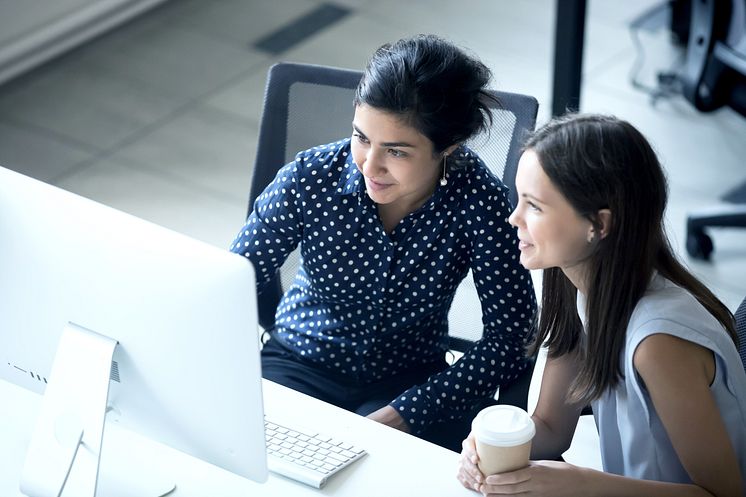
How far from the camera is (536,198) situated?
162 cm

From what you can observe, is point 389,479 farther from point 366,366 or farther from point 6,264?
point 6,264

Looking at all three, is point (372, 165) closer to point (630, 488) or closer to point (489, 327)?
point (489, 327)

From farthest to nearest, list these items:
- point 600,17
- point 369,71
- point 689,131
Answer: point 600,17 → point 689,131 → point 369,71

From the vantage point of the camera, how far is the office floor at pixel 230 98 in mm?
3477

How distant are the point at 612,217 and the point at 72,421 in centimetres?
77

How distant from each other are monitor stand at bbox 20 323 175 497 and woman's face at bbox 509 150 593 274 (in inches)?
23.5

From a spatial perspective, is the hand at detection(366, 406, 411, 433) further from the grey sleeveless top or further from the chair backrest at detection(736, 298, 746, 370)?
the chair backrest at detection(736, 298, 746, 370)

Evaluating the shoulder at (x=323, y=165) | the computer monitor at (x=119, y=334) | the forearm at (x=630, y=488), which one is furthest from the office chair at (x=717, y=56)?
the computer monitor at (x=119, y=334)

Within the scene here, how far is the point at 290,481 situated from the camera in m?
1.60

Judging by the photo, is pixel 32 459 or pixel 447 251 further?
pixel 447 251

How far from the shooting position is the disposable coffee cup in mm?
1452

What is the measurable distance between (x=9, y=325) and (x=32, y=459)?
182mm

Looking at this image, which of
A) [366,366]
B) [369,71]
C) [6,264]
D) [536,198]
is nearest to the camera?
[6,264]

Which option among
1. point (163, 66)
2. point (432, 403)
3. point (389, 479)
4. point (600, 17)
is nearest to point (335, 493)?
point (389, 479)
